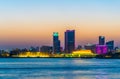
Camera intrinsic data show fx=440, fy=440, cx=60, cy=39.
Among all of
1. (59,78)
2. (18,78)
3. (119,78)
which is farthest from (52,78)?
(119,78)

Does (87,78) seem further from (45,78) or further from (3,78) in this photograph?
(3,78)

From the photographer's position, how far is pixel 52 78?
197 ft

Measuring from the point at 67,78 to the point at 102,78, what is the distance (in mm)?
4849

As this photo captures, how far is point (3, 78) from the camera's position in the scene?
2375 inches

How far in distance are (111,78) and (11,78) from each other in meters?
13.8

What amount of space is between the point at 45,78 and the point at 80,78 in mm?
4765

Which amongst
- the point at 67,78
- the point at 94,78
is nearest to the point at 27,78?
the point at 67,78

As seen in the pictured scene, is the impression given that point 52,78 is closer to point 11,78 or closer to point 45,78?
point 45,78

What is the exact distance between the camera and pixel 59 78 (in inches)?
2357

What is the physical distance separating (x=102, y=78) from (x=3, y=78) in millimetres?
13611

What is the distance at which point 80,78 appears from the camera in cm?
5994

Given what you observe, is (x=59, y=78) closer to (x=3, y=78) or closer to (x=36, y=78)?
(x=36, y=78)

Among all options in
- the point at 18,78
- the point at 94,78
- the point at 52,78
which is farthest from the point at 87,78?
the point at 18,78

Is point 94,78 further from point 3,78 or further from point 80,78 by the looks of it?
point 3,78
